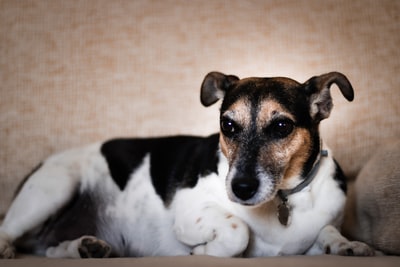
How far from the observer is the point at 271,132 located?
6.35 ft

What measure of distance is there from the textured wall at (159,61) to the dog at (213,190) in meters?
0.22

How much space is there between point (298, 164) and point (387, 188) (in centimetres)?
36

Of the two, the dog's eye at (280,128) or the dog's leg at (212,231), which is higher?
the dog's eye at (280,128)

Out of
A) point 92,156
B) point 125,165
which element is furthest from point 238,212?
point 92,156

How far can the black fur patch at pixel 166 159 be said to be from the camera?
234 cm

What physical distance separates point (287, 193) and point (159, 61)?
1.13m

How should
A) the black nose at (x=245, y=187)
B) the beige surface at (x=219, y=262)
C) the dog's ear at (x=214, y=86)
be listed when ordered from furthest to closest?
the dog's ear at (x=214, y=86)
the black nose at (x=245, y=187)
the beige surface at (x=219, y=262)

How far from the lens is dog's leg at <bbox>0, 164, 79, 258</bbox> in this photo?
2.29 meters

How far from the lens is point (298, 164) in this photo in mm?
2023

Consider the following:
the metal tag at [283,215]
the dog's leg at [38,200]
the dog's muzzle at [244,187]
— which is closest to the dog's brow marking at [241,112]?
the dog's muzzle at [244,187]

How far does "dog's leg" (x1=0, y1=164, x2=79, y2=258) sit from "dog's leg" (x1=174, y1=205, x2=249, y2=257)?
59 cm

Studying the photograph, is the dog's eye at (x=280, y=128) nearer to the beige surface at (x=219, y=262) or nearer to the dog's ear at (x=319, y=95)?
the dog's ear at (x=319, y=95)

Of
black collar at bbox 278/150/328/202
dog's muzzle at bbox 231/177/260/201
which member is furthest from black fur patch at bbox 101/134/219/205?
dog's muzzle at bbox 231/177/260/201

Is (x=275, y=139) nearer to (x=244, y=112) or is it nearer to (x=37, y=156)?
(x=244, y=112)
